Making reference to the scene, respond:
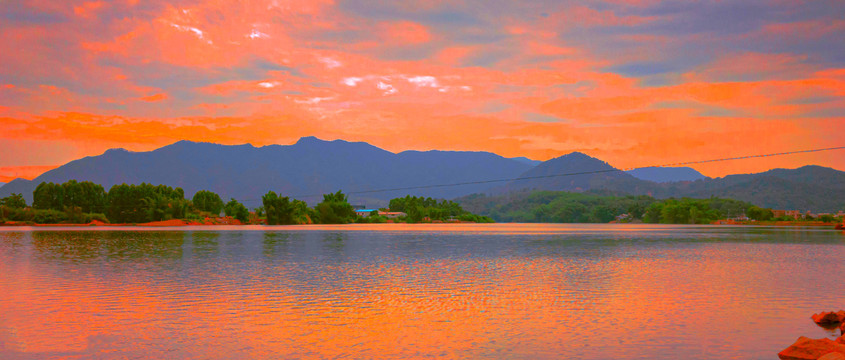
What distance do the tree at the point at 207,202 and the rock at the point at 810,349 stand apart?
185 meters

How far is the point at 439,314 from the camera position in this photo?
681 inches

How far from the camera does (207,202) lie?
186 metres

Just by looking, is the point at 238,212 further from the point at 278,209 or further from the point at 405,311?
the point at 405,311

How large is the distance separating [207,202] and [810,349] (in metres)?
189

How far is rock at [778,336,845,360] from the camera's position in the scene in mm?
12094

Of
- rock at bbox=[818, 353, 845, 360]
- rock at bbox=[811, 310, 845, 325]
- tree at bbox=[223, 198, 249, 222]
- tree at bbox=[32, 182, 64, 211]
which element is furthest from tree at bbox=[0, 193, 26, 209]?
rock at bbox=[818, 353, 845, 360]

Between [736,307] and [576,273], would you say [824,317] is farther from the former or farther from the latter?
[576,273]

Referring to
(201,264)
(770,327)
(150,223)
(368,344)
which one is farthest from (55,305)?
(150,223)

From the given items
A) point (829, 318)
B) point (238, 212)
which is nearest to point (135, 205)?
point (238, 212)

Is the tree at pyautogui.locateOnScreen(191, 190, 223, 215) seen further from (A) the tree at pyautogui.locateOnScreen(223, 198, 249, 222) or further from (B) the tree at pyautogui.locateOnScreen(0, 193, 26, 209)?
(B) the tree at pyautogui.locateOnScreen(0, 193, 26, 209)

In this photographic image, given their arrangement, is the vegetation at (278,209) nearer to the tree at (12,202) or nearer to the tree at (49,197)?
the tree at (49,197)

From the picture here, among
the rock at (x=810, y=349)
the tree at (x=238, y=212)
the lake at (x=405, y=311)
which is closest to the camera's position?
the rock at (x=810, y=349)

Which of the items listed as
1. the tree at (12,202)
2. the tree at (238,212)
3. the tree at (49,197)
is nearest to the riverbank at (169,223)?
the tree at (238,212)

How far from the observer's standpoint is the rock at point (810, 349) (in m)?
12.1
